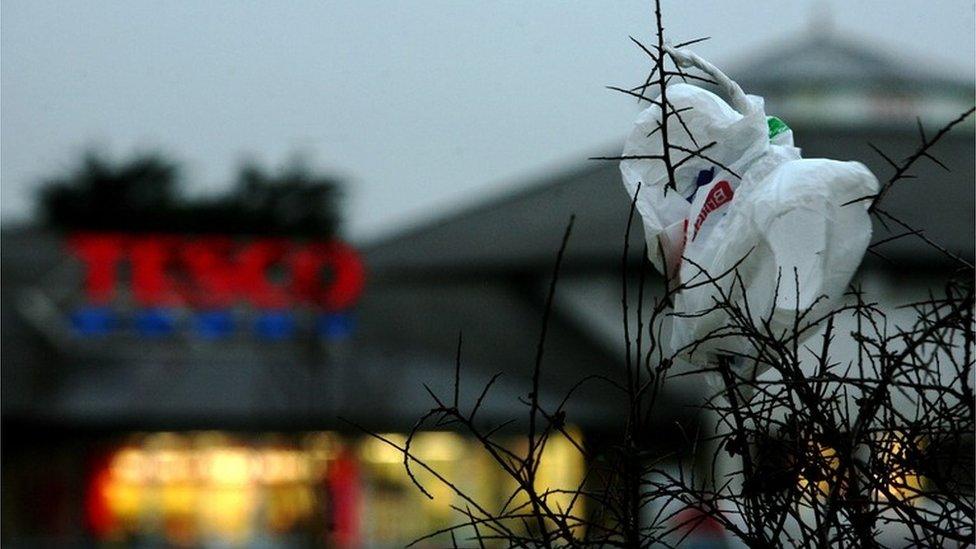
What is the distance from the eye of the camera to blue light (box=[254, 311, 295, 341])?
2339cm

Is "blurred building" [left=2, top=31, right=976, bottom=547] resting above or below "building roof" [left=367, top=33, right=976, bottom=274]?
below

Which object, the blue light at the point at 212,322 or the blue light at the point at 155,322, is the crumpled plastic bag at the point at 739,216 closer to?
the blue light at the point at 155,322

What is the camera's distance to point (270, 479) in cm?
2462

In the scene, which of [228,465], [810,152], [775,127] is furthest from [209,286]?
[775,127]

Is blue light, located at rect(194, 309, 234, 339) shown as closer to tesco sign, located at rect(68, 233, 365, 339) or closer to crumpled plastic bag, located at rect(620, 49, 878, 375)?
tesco sign, located at rect(68, 233, 365, 339)

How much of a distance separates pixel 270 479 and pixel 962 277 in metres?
22.4

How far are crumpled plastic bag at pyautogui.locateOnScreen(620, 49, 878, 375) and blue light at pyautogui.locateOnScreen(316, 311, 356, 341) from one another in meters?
19.5

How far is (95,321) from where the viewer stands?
78.3 ft

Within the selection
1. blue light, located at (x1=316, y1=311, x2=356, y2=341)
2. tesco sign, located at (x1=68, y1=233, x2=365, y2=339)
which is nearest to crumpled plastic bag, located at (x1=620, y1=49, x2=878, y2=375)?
blue light, located at (x1=316, y1=311, x2=356, y2=341)

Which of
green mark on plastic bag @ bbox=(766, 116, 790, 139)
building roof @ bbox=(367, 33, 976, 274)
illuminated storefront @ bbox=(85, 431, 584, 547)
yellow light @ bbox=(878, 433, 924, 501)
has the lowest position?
yellow light @ bbox=(878, 433, 924, 501)

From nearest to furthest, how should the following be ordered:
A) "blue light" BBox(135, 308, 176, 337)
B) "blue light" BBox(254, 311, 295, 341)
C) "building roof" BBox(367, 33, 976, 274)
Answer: "blue light" BBox(254, 311, 295, 341)
"blue light" BBox(135, 308, 176, 337)
"building roof" BBox(367, 33, 976, 274)

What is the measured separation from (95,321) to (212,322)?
5.81 feet

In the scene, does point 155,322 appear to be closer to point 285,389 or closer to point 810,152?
point 285,389

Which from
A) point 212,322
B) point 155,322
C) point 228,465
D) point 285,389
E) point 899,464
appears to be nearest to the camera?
point 899,464
